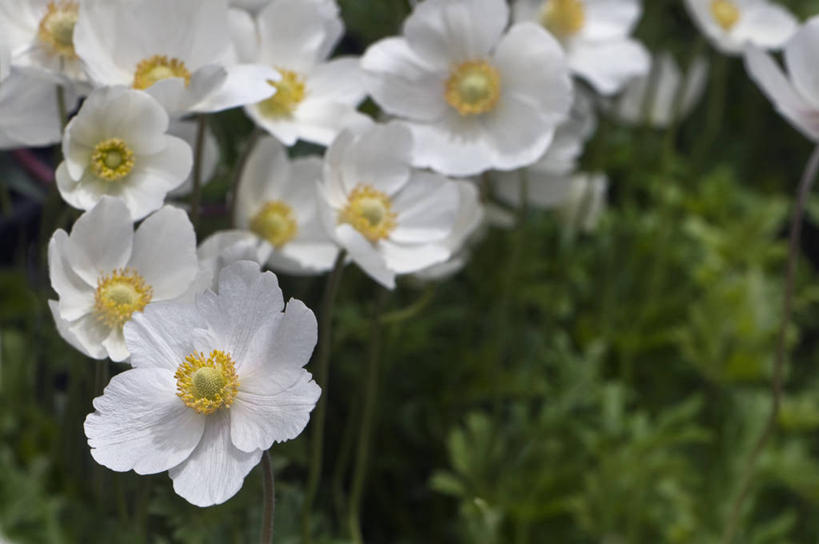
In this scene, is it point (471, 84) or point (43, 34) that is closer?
point (43, 34)

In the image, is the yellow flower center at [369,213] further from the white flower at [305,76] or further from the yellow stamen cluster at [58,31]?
the yellow stamen cluster at [58,31]

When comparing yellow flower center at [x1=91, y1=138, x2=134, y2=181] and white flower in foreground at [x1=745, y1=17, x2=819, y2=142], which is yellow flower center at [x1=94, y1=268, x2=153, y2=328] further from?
white flower in foreground at [x1=745, y1=17, x2=819, y2=142]

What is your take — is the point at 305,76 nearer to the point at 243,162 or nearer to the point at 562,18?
the point at 243,162

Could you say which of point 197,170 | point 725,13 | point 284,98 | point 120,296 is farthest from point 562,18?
point 120,296

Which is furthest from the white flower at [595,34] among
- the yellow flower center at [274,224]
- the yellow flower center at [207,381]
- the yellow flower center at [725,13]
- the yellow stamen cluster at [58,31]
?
the yellow flower center at [207,381]

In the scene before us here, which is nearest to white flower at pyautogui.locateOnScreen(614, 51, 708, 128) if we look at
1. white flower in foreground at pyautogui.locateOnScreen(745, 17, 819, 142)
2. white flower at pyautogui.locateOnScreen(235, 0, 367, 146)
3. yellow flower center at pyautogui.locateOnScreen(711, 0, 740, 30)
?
yellow flower center at pyautogui.locateOnScreen(711, 0, 740, 30)

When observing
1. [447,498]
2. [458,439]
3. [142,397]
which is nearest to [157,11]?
[142,397]
